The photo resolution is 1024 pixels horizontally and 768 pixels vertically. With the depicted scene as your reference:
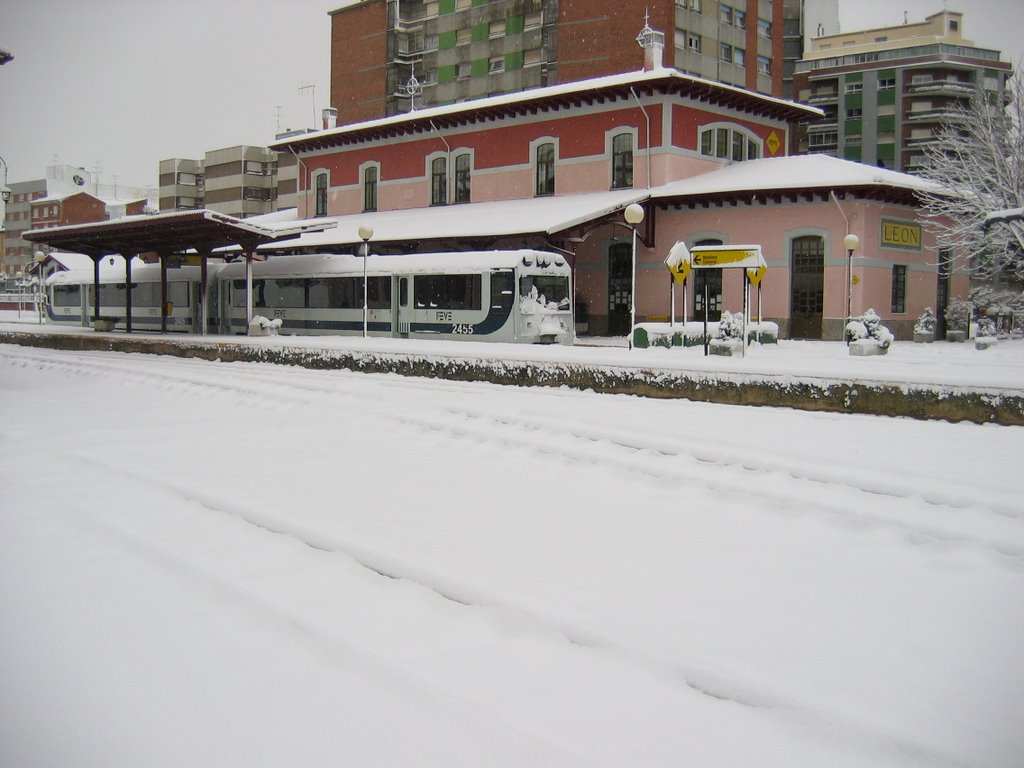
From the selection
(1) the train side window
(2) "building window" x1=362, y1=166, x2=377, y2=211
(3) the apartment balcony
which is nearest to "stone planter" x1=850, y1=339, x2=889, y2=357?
(1) the train side window

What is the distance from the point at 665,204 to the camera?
1061 inches

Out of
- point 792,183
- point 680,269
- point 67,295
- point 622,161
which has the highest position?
point 622,161

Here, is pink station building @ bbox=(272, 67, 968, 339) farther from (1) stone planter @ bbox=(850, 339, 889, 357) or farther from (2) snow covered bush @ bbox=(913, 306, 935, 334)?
(1) stone planter @ bbox=(850, 339, 889, 357)

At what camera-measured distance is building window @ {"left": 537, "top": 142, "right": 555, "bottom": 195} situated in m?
29.7

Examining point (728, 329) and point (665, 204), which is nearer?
point (728, 329)

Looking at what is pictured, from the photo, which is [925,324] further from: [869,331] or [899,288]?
→ [869,331]

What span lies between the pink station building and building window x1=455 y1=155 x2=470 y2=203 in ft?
0.25

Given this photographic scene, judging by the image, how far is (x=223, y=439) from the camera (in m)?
9.30

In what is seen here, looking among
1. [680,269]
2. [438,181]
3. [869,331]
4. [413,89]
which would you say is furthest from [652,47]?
[413,89]

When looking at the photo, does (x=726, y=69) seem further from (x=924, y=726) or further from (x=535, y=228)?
(x=924, y=726)

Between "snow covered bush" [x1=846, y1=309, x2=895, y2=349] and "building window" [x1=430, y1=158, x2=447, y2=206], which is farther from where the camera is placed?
"building window" [x1=430, y1=158, x2=447, y2=206]

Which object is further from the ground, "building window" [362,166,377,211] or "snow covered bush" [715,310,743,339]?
"building window" [362,166,377,211]

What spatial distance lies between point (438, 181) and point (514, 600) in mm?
29897

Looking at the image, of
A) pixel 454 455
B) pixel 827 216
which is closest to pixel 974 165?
pixel 827 216
